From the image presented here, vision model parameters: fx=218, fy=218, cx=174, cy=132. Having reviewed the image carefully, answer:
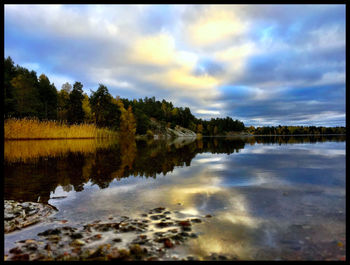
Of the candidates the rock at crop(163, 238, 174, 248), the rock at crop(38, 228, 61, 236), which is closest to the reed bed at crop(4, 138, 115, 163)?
the rock at crop(38, 228, 61, 236)

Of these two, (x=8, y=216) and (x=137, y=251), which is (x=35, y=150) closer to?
(x=8, y=216)

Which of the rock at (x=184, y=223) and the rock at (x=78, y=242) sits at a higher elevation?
the rock at (x=184, y=223)

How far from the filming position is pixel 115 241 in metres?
4.42

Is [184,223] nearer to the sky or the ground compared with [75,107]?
nearer to the ground

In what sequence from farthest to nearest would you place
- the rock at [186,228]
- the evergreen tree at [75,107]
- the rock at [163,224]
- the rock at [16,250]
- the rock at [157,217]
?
the evergreen tree at [75,107] < the rock at [157,217] < the rock at [163,224] < the rock at [186,228] < the rock at [16,250]

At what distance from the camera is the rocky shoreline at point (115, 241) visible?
12.7 feet

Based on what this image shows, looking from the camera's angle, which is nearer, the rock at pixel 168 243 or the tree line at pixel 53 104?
the rock at pixel 168 243

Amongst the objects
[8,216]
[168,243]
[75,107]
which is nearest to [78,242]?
[168,243]

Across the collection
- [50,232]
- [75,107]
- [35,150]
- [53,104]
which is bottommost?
[50,232]

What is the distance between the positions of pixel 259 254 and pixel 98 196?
18.9 feet

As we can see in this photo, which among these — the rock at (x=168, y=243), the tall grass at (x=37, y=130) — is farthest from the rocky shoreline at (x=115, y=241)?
the tall grass at (x=37, y=130)

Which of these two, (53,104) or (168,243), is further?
(53,104)

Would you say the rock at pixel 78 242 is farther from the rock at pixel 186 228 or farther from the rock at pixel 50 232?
the rock at pixel 186 228

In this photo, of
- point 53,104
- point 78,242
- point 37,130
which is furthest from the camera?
point 53,104
